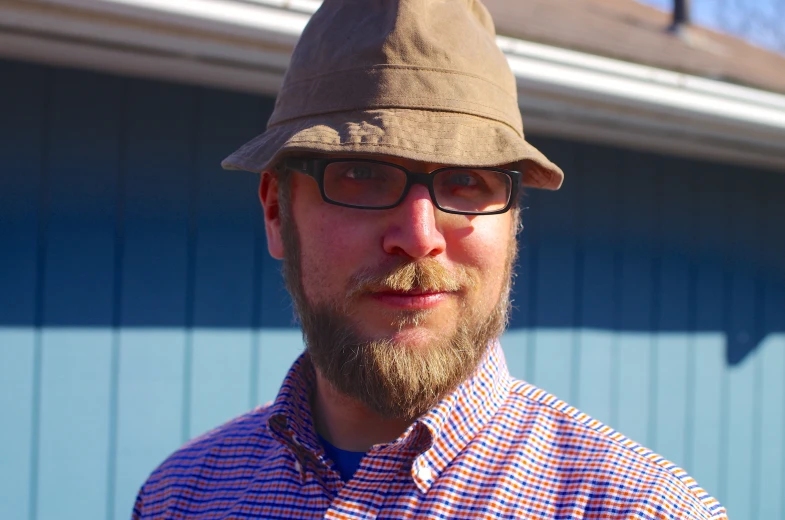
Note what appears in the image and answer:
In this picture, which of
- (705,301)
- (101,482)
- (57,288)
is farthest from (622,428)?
A: (57,288)

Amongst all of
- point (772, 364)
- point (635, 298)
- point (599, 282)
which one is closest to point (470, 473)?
point (599, 282)

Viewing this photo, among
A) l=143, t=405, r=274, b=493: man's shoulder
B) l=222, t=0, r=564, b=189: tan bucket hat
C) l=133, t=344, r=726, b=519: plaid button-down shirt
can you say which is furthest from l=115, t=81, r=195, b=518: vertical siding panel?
l=222, t=0, r=564, b=189: tan bucket hat

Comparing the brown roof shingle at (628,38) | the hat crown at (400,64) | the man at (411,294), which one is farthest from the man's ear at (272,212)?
the brown roof shingle at (628,38)

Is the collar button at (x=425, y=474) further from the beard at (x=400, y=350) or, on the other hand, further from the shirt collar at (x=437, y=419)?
the beard at (x=400, y=350)

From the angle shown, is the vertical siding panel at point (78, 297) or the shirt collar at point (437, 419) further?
the vertical siding panel at point (78, 297)

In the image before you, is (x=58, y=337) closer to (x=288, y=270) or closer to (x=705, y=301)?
(x=288, y=270)

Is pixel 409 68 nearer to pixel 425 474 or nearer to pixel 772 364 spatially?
pixel 425 474

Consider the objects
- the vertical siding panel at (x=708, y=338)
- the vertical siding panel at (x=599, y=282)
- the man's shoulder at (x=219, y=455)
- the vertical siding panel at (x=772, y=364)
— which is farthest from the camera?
the vertical siding panel at (x=772, y=364)

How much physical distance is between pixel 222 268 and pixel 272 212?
109cm

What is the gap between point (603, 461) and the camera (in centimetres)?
123

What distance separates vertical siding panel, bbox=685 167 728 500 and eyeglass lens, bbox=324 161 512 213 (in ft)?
9.32

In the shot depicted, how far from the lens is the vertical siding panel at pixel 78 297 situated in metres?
2.44

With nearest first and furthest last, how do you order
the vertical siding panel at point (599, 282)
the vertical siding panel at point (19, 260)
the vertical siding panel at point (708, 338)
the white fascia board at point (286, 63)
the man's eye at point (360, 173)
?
the man's eye at point (360, 173)
the white fascia board at point (286, 63)
the vertical siding panel at point (19, 260)
the vertical siding panel at point (599, 282)
the vertical siding panel at point (708, 338)

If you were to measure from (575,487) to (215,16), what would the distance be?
1596mm
